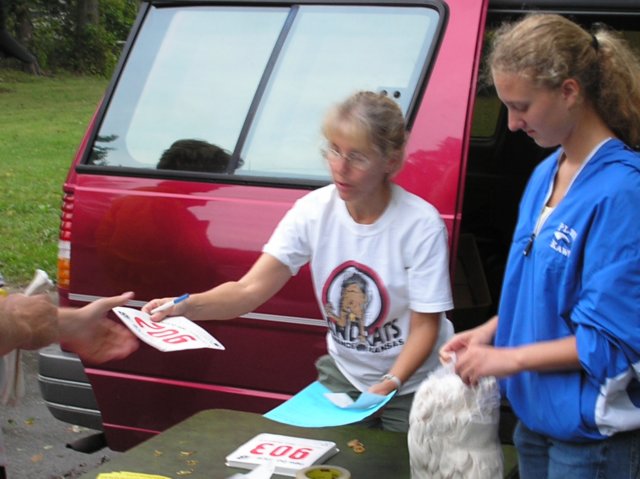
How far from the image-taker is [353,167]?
108 inches

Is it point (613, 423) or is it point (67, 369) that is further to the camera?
point (67, 369)

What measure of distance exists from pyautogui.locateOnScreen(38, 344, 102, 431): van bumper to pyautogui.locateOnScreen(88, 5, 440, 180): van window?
779mm

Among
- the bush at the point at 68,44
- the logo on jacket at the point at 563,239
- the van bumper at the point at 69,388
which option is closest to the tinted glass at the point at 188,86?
the van bumper at the point at 69,388

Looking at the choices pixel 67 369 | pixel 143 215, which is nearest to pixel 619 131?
pixel 143 215

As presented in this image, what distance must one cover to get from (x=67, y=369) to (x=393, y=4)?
1.83 m

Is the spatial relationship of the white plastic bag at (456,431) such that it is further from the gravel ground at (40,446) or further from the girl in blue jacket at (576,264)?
the gravel ground at (40,446)

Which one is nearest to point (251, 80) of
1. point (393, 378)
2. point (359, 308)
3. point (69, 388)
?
point (359, 308)

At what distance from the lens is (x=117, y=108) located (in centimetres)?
392

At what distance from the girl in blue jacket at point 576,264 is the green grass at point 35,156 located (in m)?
6.48

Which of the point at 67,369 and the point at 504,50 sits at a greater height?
the point at 504,50

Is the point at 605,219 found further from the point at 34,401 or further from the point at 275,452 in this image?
the point at 34,401

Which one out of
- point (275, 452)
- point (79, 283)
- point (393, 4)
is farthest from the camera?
point (79, 283)

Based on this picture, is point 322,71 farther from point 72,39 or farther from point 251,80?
point 72,39

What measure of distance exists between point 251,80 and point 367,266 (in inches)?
46.3
